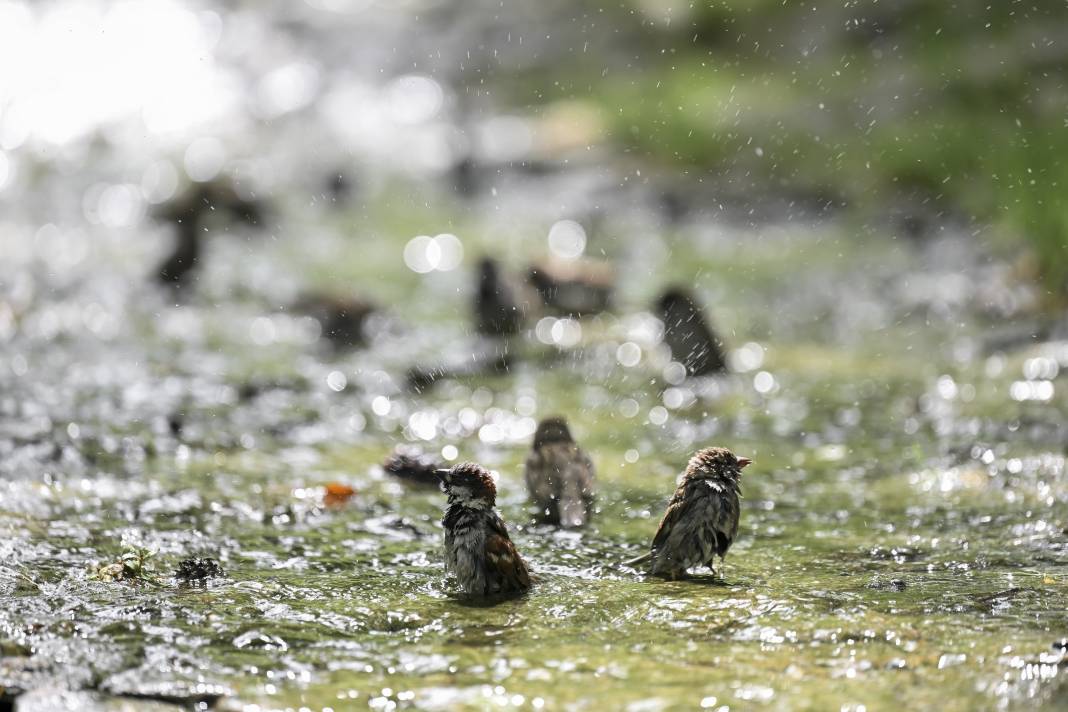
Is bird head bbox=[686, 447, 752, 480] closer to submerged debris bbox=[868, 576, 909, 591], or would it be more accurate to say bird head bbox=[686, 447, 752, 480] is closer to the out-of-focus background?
the out-of-focus background

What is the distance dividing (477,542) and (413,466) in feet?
6.35

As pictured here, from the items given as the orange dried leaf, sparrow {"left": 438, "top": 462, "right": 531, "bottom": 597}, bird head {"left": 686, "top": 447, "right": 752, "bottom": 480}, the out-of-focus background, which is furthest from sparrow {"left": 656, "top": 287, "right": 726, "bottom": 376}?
sparrow {"left": 438, "top": 462, "right": 531, "bottom": 597}

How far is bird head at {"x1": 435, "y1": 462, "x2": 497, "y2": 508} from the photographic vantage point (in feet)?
14.5

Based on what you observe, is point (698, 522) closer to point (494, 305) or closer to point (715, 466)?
point (715, 466)

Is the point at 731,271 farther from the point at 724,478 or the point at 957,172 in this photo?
the point at 724,478

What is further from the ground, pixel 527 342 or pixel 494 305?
pixel 494 305

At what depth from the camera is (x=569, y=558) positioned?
486cm

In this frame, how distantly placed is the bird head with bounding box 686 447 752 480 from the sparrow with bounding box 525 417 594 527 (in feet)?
2.66

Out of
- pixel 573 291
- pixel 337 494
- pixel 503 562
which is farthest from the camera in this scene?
pixel 573 291

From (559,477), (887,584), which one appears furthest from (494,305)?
(887,584)

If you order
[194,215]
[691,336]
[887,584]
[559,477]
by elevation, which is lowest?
[887,584]

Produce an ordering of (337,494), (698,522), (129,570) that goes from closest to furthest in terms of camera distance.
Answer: (129,570) → (698,522) → (337,494)

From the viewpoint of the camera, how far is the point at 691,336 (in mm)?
8961

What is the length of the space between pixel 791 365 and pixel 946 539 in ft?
14.1
